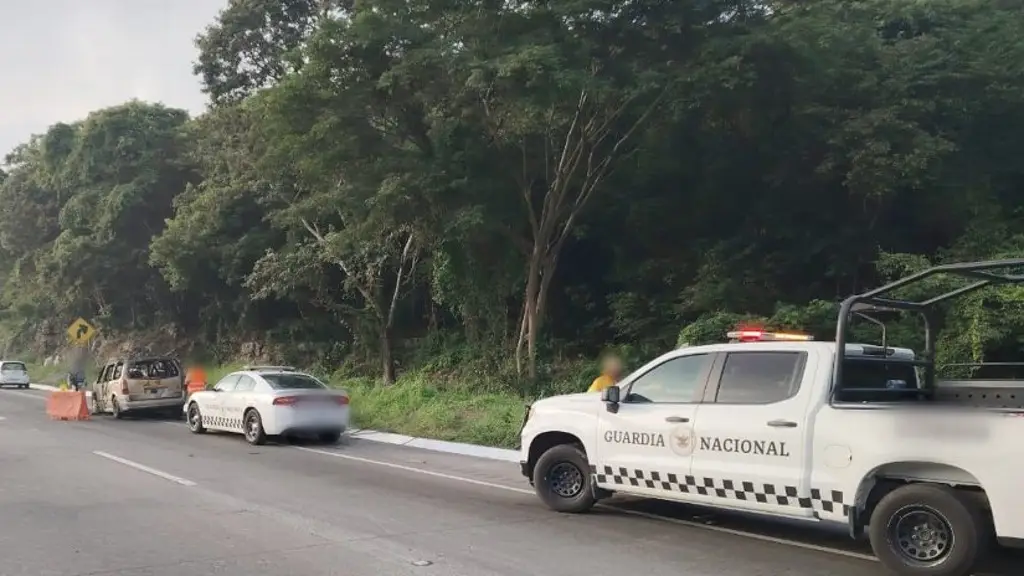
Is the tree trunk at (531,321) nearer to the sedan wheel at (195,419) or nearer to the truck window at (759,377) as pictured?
the sedan wheel at (195,419)

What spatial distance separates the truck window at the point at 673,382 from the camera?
28.6ft

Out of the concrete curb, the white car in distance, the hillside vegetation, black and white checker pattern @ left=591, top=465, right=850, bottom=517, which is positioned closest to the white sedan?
the concrete curb

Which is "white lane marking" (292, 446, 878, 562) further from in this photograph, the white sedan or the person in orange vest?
the person in orange vest

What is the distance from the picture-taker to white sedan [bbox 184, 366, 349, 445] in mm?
16562

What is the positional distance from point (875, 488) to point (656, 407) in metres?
2.17

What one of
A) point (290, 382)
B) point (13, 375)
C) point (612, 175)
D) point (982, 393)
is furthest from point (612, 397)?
point (13, 375)

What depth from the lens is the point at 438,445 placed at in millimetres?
16797

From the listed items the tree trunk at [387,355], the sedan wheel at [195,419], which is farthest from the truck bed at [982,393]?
the tree trunk at [387,355]

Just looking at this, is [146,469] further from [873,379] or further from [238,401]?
[873,379]

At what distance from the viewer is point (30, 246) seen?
46469mm

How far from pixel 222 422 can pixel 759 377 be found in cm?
1259

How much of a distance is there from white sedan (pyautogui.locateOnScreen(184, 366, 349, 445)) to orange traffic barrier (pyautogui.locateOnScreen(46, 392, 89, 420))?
593cm

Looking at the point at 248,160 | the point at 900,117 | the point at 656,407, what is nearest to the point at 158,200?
the point at 248,160

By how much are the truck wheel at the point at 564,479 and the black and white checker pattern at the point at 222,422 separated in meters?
9.28
